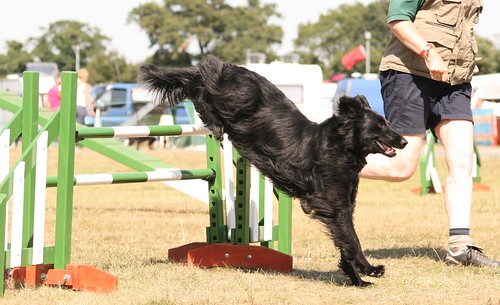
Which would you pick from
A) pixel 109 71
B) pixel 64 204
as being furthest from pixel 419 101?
pixel 109 71

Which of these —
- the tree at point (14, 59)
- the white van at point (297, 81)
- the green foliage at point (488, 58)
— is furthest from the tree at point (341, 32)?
the white van at point (297, 81)

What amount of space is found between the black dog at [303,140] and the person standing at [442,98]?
2.23 ft

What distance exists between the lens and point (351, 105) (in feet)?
14.6

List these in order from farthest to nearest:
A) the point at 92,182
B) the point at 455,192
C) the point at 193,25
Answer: the point at 193,25
the point at 455,192
the point at 92,182

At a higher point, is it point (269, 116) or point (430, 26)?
point (430, 26)

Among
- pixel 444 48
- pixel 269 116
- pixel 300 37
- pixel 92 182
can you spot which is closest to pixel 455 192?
pixel 444 48

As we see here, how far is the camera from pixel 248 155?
15.8 feet

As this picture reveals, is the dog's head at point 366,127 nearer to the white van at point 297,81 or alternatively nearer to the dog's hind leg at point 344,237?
the dog's hind leg at point 344,237

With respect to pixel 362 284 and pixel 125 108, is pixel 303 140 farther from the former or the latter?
pixel 125 108

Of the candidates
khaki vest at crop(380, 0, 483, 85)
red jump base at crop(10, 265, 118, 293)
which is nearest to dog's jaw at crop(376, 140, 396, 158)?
khaki vest at crop(380, 0, 483, 85)

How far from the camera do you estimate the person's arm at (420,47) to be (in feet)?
16.2

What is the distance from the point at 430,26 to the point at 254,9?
69251mm

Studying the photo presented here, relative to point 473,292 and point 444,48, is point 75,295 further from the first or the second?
point 444,48

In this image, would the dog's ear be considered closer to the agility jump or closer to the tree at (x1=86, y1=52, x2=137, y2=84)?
the agility jump
